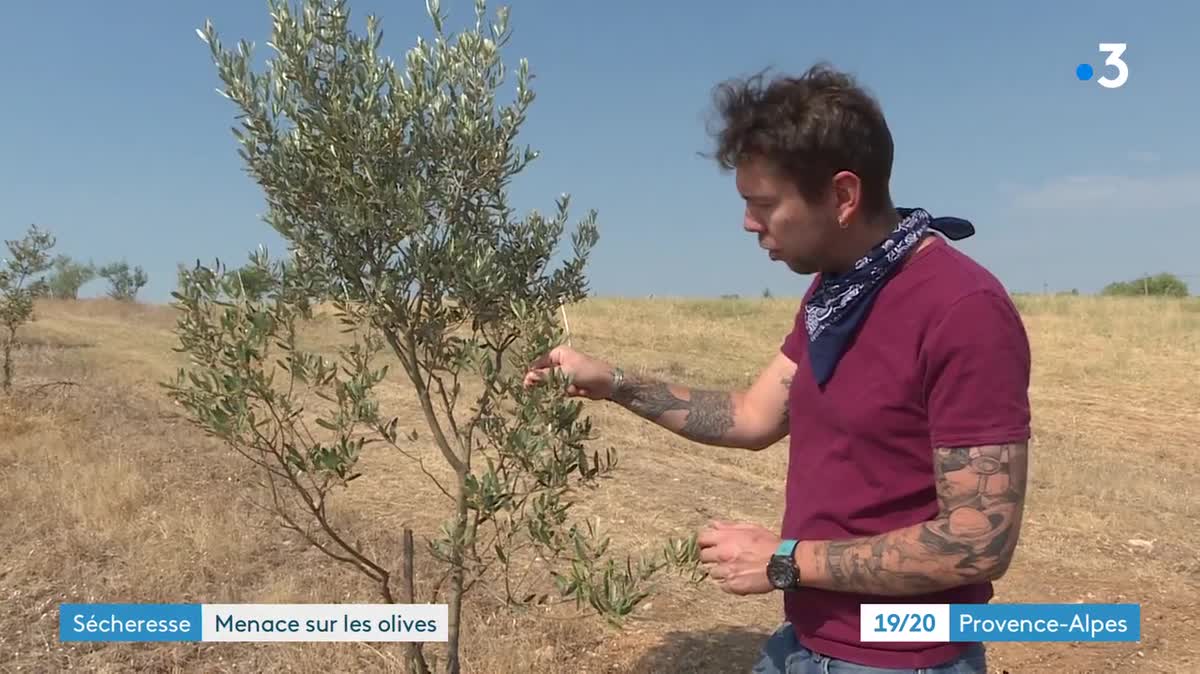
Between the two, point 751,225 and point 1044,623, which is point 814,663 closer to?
point 751,225

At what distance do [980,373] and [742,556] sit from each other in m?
0.74

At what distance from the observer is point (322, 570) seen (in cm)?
631

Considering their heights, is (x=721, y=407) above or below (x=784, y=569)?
above

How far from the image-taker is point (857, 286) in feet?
6.75

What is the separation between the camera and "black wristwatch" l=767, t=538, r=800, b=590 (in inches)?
81.0

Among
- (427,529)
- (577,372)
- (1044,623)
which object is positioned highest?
(577,372)

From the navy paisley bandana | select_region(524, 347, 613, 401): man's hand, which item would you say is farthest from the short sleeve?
select_region(524, 347, 613, 401): man's hand

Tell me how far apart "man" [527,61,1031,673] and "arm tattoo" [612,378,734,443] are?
57cm

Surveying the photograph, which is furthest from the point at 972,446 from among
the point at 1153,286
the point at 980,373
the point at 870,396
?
the point at 1153,286

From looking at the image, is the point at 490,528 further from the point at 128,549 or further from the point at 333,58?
the point at 333,58

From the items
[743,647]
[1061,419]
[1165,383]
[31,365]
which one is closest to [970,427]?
[743,647]

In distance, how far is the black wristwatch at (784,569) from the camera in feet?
6.75

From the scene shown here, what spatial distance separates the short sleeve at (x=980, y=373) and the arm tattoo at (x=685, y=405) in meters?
1.09

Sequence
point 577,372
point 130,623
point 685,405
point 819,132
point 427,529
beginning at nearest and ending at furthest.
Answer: point 819,132
point 577,372
point 685,405
point 130,623
point 427,529
